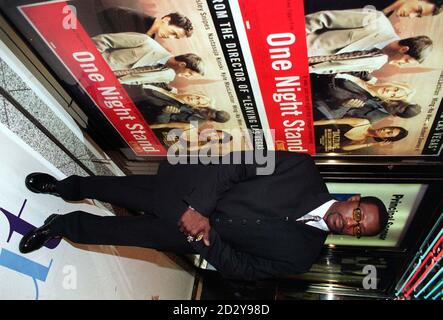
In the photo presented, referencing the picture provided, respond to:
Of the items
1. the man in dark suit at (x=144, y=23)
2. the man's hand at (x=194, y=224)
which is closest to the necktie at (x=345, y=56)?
the man in dark suit at (x=144, y=23)

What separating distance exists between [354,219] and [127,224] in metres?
1.11

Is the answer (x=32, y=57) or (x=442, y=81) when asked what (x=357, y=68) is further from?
(x=32, y=57)

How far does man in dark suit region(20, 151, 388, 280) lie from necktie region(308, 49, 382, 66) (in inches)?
18.3

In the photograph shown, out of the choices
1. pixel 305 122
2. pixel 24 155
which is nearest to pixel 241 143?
pixel 305 122

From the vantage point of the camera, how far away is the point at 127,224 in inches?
77.9

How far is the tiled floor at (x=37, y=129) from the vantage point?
2010 mm

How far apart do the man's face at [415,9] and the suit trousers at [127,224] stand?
1374 millimetres

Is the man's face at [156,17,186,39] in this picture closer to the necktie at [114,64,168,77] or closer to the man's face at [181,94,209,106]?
the necktie at [114,64,168,77]

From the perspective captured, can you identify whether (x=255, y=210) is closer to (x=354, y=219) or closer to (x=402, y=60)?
→ (x=354, y=219)

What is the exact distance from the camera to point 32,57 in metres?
2.06

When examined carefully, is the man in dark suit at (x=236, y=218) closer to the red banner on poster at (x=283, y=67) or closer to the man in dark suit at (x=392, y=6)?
the red banner on poster at (x=283, y=67)

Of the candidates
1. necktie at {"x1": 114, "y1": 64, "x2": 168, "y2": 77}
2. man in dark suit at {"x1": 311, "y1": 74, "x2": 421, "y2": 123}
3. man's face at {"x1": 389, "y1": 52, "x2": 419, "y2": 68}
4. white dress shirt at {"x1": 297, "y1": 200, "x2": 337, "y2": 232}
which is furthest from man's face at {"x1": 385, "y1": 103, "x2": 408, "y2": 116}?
necktie at {"x1": 114, "y1": 64, "x2": 168, "y2": 77}

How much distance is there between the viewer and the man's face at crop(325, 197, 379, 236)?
1679 millimetres

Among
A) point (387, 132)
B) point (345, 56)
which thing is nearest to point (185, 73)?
point (345, 56)
